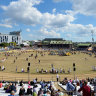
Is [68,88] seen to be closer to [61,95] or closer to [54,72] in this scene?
[61,95]

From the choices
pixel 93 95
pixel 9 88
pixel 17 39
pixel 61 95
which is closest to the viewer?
pixel 93 95

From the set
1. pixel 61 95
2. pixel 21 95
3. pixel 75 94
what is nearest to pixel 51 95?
pixel 61 95

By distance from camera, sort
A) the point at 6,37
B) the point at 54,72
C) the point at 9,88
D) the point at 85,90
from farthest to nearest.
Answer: the point at 6,37, the point at 54,72, the point at 9,88, the point at 85,90

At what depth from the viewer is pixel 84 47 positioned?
128m

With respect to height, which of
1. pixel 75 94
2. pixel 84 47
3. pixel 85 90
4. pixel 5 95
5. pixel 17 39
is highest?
pixel 17 39

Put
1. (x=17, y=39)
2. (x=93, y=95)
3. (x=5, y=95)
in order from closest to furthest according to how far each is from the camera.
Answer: (x=93, y=95), (x=5, y=95), (x=17, y=39)

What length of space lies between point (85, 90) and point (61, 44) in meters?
134

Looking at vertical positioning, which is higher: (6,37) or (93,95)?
(6,37)

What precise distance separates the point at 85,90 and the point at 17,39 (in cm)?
17140

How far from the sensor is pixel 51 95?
7.82 m

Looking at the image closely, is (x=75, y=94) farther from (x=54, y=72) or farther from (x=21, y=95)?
(x=54, y=72)

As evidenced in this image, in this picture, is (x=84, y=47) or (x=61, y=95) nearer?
(x=61, y=95)

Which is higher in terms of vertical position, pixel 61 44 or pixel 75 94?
pixel 61 44

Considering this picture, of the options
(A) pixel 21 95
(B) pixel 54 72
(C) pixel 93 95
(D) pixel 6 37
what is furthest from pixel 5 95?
(D) pixel 6 37
